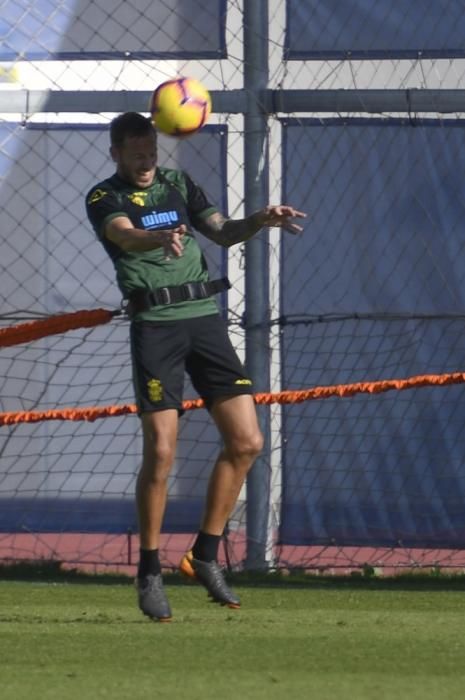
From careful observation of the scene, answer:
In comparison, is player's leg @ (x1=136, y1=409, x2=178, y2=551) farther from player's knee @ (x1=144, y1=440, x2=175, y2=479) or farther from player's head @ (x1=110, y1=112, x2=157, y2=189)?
player's head @ (x1=110, y1=112, x2=157, y2=189)

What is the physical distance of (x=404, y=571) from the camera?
9.12 meters

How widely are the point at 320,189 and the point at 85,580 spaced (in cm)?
240

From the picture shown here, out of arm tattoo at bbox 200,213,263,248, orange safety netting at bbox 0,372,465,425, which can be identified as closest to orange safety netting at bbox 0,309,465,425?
orange safety netting at bbox 0,372,465,425

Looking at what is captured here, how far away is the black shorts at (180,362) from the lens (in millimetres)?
6410

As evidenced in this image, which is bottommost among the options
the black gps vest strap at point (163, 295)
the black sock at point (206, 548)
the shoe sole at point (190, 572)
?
the shoe sole at point (190, 572)

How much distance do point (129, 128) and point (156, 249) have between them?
0.47m

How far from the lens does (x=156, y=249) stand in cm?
641

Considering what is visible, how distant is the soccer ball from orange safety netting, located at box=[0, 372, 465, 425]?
230 cm

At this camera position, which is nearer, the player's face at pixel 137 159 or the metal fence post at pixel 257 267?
the player's face at pixel 137 159

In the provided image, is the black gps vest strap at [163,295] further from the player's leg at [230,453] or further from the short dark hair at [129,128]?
the short dark hair at [129,128]

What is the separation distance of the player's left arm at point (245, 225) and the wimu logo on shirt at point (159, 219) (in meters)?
0.23

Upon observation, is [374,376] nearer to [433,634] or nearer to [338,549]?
[338,549]

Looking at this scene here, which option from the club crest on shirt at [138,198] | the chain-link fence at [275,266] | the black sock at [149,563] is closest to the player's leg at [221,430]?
the black sock at [149,563]

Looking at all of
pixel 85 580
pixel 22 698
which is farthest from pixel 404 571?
pixel 22 698
